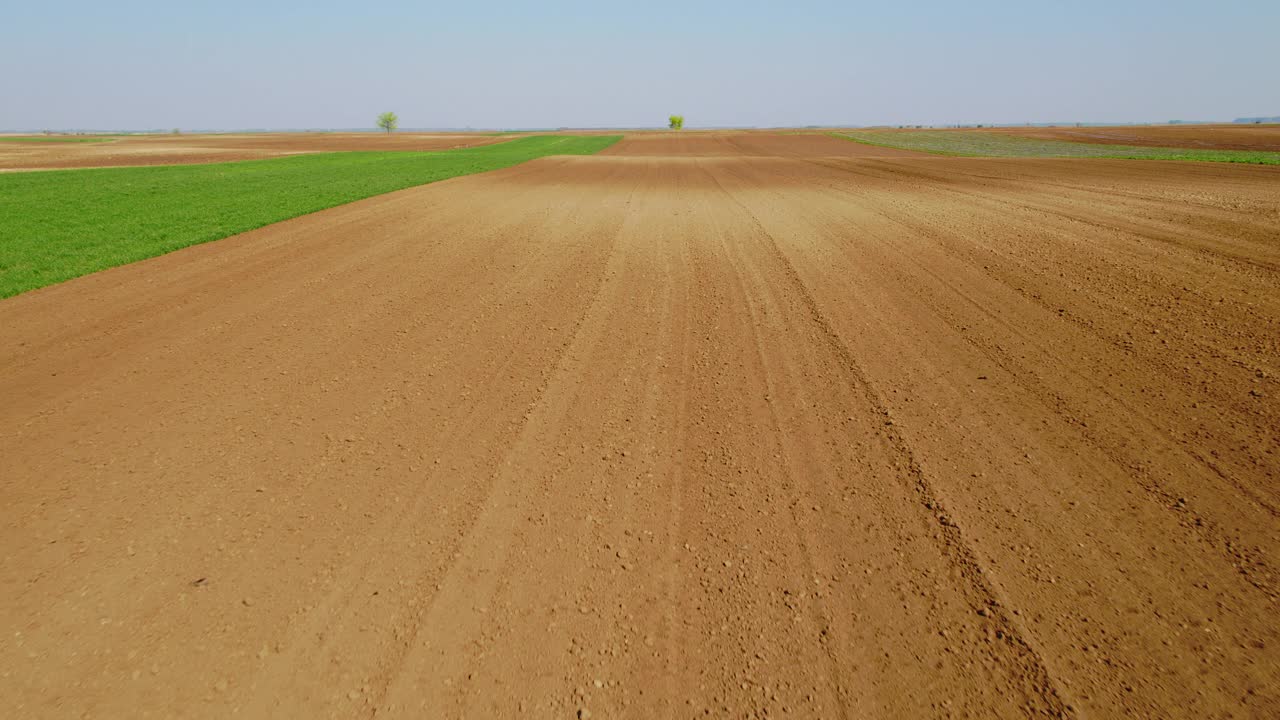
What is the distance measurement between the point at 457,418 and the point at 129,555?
2271mm

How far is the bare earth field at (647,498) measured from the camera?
294 cm

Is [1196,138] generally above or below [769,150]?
above

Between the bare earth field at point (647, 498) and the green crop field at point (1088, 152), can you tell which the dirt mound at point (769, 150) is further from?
the bare earth field at point (647, 498)

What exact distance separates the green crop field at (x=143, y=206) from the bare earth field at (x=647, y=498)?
9.78ft

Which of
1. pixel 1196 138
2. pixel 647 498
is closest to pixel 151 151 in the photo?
pixel 647 498

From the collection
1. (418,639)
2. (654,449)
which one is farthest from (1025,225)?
(418,639)

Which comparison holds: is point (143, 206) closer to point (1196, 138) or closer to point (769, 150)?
point (769, 150)

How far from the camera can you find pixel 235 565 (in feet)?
11.9

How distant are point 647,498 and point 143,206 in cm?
2145

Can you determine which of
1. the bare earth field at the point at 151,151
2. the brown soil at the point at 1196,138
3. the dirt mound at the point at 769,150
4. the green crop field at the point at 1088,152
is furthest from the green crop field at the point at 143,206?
the brown soil at the point at 1196,138

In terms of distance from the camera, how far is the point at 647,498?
4254 mm

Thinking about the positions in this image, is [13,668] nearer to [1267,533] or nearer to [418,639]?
[418,639]

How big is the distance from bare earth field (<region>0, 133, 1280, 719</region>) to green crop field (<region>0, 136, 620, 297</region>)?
2981mm

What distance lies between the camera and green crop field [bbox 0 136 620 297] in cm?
1173
